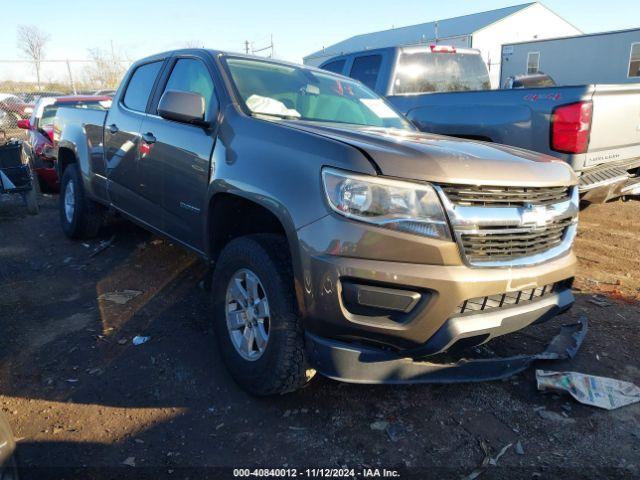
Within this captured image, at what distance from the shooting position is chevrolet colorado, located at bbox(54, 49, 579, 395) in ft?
6.83

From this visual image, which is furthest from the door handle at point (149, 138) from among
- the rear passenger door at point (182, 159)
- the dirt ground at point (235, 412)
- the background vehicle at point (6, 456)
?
the background vehicle at point (6, 456)

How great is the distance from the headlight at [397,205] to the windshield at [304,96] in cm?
117

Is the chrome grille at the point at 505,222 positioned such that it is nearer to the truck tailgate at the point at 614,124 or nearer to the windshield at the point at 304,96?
the windshield at the point at 304,96

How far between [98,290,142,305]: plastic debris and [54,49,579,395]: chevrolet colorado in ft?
3.78

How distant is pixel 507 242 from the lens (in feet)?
7.48

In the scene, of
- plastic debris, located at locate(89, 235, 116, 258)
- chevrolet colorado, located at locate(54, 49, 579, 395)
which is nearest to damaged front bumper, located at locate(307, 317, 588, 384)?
chevrolet colorado, located at locate(54, 49, 579, 395)

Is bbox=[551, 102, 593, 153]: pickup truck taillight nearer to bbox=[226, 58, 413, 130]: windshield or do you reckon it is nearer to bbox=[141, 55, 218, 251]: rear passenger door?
bbox=[226, 58, 413, 130]: windshield

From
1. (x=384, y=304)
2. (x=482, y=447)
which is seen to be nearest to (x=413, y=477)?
(x=482, y=447)

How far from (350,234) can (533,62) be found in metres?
25.2

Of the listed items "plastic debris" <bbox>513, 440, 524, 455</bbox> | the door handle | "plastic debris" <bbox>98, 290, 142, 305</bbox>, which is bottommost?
"plastic debris" <bbox>98, 290, 142, 305</bbox>

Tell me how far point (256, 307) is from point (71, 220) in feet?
12.6

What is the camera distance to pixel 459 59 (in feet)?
22.8

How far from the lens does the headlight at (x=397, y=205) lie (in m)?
2.08

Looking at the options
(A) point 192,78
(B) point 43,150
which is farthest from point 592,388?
(B) point 43,150
